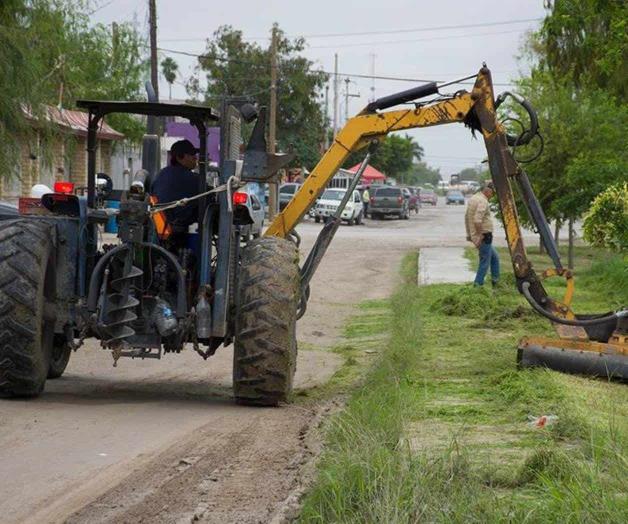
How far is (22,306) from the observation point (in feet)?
36.4

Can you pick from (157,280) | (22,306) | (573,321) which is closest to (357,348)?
(573,321)

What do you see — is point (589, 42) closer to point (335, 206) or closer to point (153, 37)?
point (153, 37)

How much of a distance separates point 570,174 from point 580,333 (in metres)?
16.3

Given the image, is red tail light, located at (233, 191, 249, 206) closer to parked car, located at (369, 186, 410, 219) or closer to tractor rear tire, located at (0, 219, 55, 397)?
tractor rear tire, located at (0, 219, 55, 397)

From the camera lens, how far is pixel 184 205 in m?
11.7

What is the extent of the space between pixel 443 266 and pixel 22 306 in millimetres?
19926

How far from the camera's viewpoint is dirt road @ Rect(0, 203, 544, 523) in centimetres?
747

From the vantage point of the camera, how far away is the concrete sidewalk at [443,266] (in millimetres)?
26164

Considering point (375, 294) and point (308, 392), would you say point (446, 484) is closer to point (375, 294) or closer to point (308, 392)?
point (308, 392)

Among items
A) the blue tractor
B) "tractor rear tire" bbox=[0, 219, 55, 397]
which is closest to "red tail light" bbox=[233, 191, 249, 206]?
the blue tractor

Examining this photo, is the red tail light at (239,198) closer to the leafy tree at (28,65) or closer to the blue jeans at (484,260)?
the leafy tree at (28,65)

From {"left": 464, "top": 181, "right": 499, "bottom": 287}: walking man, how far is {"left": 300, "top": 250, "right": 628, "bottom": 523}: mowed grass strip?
19.4 feet

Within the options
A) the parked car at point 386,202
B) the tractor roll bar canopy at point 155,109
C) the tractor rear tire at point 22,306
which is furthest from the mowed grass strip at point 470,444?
the parked car at point 386,202

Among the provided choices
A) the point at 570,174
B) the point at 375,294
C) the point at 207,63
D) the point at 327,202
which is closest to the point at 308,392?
the point at 375,294
